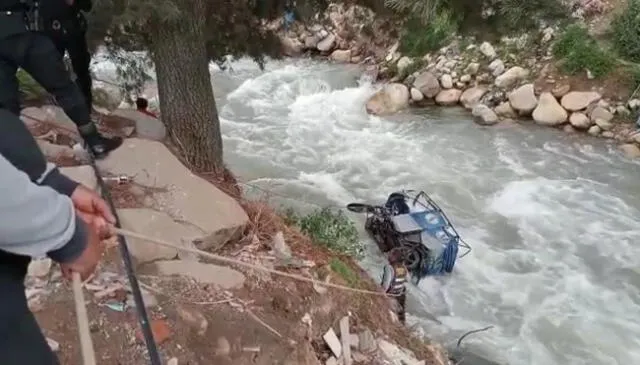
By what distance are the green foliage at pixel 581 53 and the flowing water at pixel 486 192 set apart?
1.57m

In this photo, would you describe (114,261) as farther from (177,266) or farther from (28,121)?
(28,121)

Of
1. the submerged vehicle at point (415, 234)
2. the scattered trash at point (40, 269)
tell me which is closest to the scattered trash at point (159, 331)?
the scattered trash at point (40, 269)

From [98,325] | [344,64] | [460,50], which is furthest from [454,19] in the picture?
[344,64]

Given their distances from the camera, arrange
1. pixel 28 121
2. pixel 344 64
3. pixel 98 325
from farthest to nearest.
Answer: pixel 344 64 < pixel 28 121 < pixel 98 325

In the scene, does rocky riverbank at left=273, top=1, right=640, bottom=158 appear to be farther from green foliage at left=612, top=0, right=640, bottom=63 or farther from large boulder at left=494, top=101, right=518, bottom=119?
green foliage at left=612, top=0, right=640, bottom=63

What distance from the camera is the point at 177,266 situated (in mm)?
3525

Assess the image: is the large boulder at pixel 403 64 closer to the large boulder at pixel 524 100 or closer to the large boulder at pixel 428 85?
the large boulder at pixel 428 85

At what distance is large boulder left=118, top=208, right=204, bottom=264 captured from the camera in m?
3.54

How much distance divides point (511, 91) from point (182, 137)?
896cm

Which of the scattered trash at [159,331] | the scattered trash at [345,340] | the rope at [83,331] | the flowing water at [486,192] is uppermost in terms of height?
the rope at [83,331]

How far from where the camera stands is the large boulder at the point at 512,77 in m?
12.9

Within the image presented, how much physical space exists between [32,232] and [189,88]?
12.8 feet

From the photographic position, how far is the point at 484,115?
1233cm

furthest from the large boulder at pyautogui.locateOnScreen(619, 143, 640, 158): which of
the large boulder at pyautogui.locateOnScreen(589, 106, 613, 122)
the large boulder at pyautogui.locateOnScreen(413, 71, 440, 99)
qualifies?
the large boulder at pyautogui.locateOnScreen(413, 71, 440, 99)
